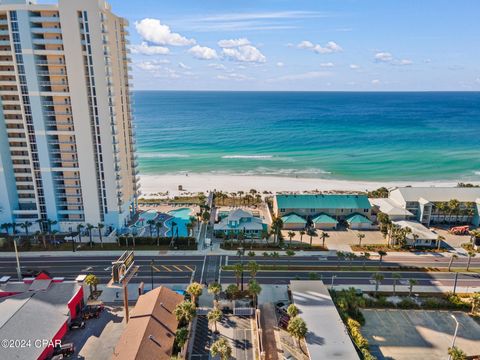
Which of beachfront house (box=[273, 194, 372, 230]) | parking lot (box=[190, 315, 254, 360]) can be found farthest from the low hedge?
beachfront house (box=[273, 194, 372, 230])

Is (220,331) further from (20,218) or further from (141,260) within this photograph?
(20,218)

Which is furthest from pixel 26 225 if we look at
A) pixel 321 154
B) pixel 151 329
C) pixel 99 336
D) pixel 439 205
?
pixel 321 154

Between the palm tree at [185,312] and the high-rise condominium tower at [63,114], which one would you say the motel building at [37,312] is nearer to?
the palm tree at [185,312]

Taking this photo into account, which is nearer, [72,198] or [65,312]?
[65,312]

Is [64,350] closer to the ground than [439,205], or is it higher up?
closer to the ground

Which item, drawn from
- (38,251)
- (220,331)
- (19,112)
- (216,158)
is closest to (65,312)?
(220,331)

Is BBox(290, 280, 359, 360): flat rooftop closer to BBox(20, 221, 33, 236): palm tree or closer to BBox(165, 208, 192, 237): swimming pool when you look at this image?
BBox(165, 208, 192, 237): swimming pool

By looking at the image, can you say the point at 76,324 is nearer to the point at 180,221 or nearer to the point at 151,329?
the point at 151,329
